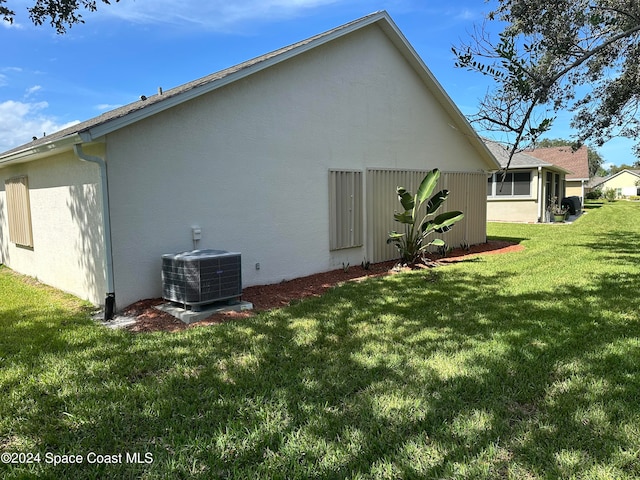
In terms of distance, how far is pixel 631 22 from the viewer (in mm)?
7324

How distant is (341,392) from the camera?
383cm

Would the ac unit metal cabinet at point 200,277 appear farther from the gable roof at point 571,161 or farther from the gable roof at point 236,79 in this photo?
the gable roof at point 571,161

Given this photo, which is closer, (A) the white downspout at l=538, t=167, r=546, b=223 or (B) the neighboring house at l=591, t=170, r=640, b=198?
(A) the white downspout at l=538, t=167, r=546, b=223

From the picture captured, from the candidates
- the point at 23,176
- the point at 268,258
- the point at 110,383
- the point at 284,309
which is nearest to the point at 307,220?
the point at 268,258

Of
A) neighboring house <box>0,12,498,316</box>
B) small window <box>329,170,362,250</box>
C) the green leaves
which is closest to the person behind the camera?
neighboring house <box>0,12,498,316</box>

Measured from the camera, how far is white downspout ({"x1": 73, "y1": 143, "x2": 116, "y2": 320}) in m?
6.27

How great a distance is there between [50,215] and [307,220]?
5315 millimetres

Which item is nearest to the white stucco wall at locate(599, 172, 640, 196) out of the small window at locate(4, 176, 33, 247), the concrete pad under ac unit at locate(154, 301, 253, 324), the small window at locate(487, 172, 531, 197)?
the small window at locate(487, 172, 531, 197)

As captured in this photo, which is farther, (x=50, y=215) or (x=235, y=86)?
(x=50, y=215)

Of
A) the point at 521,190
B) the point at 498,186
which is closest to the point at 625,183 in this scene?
the point at 498,186

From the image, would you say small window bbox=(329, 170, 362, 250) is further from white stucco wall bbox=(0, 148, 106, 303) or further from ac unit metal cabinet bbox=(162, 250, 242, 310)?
white stucco wall bbox=(0, 148, 106, 303)

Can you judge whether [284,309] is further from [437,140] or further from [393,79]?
[437,140]

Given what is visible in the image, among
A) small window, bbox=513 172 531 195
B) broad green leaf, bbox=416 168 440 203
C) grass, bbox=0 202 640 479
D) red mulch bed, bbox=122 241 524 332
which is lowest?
grass, bbox=0 202 640 479

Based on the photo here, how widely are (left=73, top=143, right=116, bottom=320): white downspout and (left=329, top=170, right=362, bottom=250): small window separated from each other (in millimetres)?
4791
